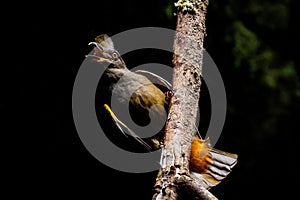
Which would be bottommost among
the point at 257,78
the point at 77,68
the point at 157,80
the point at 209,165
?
the point at 209,165

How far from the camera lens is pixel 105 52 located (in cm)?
245

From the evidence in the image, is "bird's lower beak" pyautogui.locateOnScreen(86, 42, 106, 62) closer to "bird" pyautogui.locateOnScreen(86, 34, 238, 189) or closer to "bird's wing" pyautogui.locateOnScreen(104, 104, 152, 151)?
"bird" pyautogui.locateOnScreen(86, 34, 238, 189)

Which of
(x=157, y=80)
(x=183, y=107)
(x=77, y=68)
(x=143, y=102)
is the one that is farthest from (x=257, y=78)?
(x=183, y=107)

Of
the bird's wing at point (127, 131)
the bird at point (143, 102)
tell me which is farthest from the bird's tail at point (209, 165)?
the bird's wing at point (127, 131)

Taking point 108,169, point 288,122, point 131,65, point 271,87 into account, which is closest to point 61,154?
point 108,169

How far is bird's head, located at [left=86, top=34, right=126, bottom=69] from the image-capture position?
7.81ft

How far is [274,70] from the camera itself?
454 centimetres

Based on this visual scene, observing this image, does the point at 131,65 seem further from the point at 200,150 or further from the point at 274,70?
the point at 274,70

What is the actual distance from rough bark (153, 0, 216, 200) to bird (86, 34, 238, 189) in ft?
1.18

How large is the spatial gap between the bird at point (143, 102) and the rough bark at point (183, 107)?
0.36 m

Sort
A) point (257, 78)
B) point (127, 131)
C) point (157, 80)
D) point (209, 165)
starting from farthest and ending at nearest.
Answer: point (257, 78), point (157, 80), point (127, 131), point (209, 165)

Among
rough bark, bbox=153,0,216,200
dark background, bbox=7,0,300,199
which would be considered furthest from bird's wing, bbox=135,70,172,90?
dark background, bbox=7,0,300,199

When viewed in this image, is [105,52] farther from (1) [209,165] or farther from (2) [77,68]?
(1) [209,165]

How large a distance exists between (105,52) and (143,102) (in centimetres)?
34
